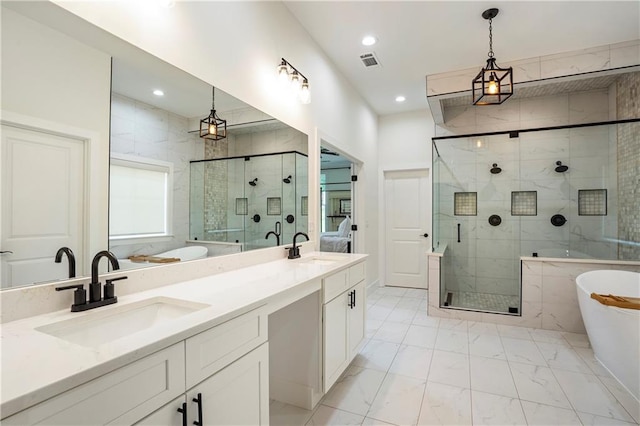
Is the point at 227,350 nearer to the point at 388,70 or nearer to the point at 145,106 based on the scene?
the point at 145,106

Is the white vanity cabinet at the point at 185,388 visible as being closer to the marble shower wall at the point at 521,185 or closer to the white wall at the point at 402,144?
the marble shower wall at the point at 521,185

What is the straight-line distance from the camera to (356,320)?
246 cm

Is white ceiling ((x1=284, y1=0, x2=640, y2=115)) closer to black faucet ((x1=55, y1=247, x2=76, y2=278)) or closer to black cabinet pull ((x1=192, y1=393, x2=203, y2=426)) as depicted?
black faucet ((x1=55, y1=247, x2=76, y2=278))

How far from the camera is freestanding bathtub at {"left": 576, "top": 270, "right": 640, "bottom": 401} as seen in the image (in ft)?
6.48

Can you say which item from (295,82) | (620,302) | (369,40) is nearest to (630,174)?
(620,302)

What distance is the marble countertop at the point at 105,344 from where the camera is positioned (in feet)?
2.07

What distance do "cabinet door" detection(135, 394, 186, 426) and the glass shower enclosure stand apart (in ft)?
11.5

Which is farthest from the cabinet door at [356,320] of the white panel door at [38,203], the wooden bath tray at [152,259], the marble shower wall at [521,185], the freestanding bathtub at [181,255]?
the marble shower wall at [521,185]

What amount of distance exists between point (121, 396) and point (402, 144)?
5055mm

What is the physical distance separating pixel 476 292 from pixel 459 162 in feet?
5.89

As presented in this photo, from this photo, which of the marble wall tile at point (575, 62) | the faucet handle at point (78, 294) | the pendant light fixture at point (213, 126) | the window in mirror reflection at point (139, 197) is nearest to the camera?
the faucet handle at point (78, 294)

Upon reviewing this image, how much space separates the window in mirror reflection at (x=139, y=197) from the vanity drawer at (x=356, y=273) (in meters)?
1.34

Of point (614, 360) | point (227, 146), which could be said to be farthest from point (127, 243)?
point (614, 360)

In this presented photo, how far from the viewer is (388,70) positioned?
3.70 meters
